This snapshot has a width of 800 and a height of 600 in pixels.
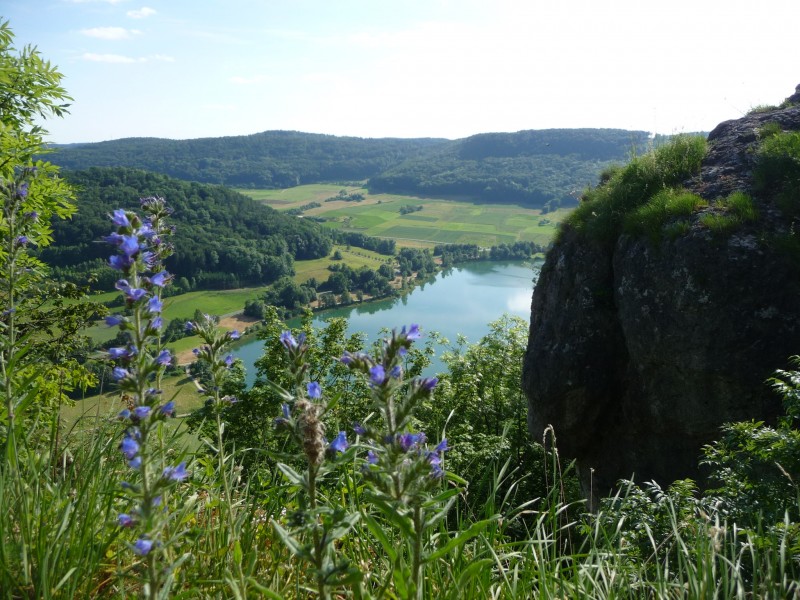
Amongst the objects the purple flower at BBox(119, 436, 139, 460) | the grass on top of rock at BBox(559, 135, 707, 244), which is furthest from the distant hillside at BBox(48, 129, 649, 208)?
the purple flower at BBox(119, 436, 139, 460)

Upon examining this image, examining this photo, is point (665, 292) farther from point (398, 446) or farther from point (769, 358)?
point (398, 446)

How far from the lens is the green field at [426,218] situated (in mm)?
103250

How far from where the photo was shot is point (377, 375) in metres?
1.67

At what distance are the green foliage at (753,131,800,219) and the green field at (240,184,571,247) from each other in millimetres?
79641

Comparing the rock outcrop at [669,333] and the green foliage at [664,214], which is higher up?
the green foliage at [664,214]

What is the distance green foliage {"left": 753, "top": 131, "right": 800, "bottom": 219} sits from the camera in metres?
8.95

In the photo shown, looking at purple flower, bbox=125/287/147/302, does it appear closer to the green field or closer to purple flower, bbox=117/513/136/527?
purple flower, bbox=117/513/136/527

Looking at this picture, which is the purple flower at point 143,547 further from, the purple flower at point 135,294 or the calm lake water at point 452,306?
the calm lake water at point 452,306

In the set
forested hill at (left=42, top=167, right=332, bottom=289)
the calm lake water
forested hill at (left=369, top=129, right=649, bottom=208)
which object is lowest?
the calm lake water

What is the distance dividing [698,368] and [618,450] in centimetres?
242

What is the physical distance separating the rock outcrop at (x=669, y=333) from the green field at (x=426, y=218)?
79.4m

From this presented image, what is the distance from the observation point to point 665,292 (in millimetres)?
9195

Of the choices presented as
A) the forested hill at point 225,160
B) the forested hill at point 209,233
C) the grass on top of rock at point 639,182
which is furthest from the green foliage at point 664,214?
the forested hill at point 225,160

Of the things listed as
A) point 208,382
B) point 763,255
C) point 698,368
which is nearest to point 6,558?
point 208,382
